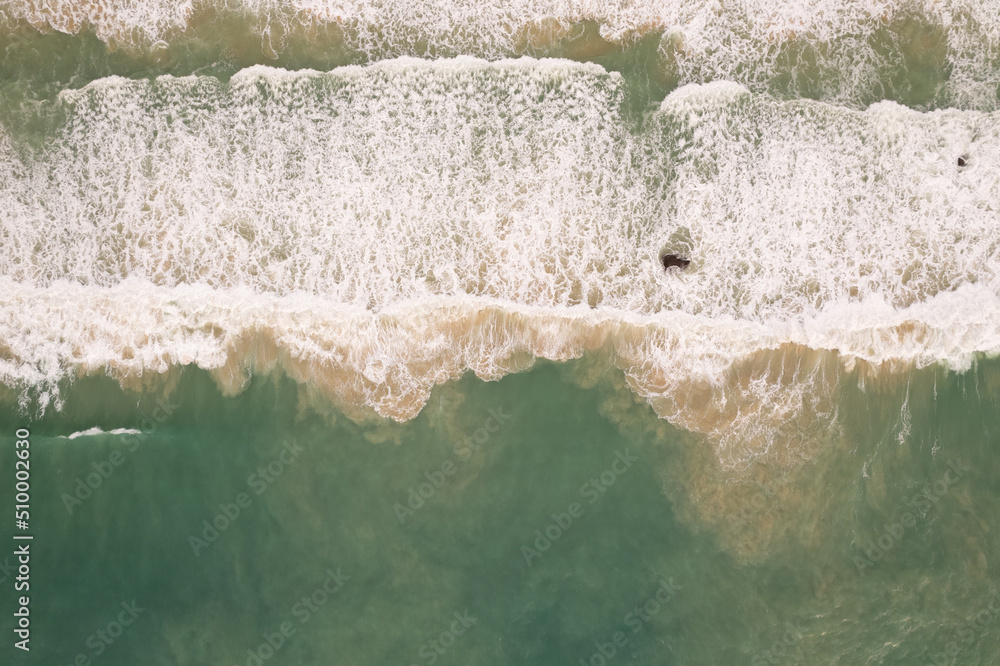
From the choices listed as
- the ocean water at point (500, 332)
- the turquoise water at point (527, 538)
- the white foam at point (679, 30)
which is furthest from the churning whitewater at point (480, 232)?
the turquoise water at point (527, 538)

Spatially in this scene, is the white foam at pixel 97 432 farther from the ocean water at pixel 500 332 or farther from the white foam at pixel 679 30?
the white foam at pixel 679 30

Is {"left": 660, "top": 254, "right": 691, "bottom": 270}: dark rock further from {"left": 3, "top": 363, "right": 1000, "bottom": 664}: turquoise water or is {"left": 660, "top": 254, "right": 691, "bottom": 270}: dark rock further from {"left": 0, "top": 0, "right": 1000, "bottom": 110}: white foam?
{"left": 0, "top": 0, "right": 1000, "bottom": 110}: white foam

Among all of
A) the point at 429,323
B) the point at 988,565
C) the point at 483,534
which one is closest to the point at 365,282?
the point at 429,323

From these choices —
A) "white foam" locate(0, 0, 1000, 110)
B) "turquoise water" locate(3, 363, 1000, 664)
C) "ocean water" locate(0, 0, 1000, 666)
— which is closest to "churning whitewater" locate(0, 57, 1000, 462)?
"ocean water" locate(0, 0, 1000, 666)

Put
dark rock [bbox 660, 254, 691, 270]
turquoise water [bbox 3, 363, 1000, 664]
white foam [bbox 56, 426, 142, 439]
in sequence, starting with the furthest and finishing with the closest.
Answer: dark rock [bbox 660, 254, 691, 270], white foam [bbox 56, 426, 142, 439], turquoise water [bbox 3, 363, 1000, 664]

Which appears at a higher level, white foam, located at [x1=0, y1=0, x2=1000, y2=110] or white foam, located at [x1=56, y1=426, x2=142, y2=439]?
white foam, located at [x1=0, y1=0, x2=1000, y2=110]

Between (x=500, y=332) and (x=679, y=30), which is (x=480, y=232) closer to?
(x=500, y=332)
